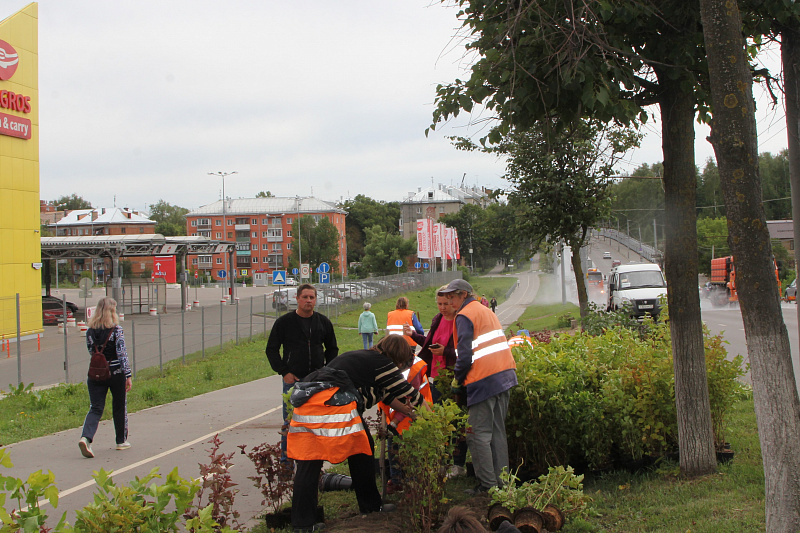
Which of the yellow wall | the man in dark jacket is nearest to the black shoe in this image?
the man in dark jacket

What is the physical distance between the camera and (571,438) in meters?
5.75

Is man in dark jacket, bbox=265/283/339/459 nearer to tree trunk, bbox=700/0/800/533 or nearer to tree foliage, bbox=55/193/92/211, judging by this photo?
tree trunk, bbox=700/0/800/533

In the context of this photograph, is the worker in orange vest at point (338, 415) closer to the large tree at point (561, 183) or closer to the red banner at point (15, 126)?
the large tree at point (561, 183)

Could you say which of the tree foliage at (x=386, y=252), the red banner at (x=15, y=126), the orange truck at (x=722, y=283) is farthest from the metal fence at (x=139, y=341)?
the tree foliage at (x=386, y=252)

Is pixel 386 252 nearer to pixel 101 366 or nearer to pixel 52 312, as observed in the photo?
pixel 52 312

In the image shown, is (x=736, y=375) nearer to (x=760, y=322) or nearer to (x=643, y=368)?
(x=643, y=368)

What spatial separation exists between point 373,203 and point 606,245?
51509 millimetres

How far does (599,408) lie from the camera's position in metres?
5.66

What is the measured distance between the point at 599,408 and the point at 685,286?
3.91 feet

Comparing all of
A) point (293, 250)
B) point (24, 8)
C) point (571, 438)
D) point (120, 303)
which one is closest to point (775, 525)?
point (571, 438)

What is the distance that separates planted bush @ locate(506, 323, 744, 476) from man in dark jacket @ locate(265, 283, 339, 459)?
206 centimetres

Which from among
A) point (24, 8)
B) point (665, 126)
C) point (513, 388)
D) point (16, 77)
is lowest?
point (513, 388)

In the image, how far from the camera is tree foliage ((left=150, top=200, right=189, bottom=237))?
14138cm

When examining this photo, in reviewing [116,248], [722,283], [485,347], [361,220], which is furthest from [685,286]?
[361,220]
